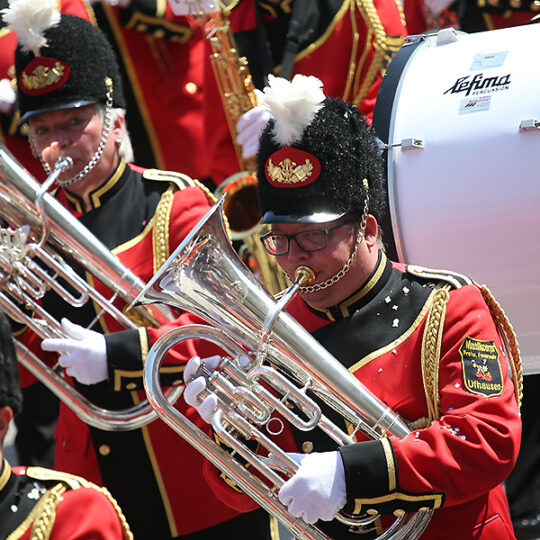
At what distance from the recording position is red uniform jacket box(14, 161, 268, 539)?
14.2 feet

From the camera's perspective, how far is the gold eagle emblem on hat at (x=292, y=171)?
11.5 feet

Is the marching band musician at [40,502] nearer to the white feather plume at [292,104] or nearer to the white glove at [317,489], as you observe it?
the white glove at [317,489]

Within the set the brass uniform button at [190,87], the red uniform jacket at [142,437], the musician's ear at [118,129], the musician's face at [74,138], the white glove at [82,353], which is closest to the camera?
the white glove at [82,353]

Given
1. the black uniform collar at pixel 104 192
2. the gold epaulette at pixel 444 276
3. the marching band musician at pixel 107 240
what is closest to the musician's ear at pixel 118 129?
the marching band musician at pixel 107 240

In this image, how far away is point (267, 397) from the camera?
11.1ft

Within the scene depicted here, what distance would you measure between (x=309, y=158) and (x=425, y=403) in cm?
73

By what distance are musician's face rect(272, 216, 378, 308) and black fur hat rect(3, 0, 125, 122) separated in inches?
53.0

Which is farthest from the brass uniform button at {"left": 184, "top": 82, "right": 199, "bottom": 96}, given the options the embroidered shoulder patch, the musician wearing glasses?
the embroidered shoulder patch

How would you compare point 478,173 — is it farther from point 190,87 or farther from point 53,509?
point 190,87

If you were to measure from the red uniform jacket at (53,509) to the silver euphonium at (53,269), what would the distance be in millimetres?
1229

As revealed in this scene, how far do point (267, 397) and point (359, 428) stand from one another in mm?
257

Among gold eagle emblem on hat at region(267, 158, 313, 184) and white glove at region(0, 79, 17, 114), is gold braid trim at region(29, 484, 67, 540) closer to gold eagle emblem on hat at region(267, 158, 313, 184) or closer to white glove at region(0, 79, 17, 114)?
gold eagle emblem on hat at region(267, 158, 313, 184)

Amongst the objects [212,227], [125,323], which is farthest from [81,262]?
[212,227]

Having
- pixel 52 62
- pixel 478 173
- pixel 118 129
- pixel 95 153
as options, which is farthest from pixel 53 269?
pixel 478 173
